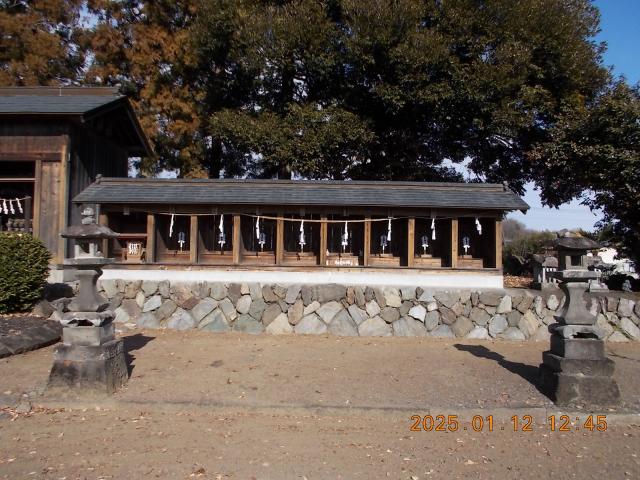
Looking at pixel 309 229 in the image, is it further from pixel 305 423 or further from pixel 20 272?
pixel 305 423

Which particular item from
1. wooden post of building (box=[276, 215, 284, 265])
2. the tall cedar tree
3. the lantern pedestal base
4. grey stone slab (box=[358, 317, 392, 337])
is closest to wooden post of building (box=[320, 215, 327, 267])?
wooden post of building (box=[276, 215, 284, 265])

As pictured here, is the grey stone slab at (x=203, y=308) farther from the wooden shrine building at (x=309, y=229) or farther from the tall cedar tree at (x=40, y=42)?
the tall cedar tree at (x=40, y=42)

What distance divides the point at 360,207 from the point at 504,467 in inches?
328

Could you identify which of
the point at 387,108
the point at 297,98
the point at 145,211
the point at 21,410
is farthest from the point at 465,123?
the point at 21,410

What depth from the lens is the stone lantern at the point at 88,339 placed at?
645cm

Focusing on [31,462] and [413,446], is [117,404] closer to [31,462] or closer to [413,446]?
[31,462]

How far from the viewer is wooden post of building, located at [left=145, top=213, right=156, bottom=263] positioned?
12.5 meters

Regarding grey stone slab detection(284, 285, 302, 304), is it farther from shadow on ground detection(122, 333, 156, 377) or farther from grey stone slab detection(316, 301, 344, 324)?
shadow on ground detection(122, 333, 156, 377)

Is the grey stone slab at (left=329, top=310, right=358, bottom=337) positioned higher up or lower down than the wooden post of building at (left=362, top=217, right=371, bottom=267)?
lower down

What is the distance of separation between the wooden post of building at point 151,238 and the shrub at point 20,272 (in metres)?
2.45

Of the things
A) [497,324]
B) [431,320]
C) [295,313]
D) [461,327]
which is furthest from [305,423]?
[497,324]

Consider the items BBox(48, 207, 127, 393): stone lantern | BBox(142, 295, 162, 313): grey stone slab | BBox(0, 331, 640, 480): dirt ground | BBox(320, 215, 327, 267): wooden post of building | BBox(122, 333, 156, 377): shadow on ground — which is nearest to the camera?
BBox(0, 331, 640, 480): dirt ground

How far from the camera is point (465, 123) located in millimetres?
17312

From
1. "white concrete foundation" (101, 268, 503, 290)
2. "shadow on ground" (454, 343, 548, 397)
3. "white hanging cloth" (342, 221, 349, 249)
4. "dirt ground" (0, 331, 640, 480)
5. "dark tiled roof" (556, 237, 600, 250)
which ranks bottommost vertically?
"dirt ground" (0, 331, 640, 480)
